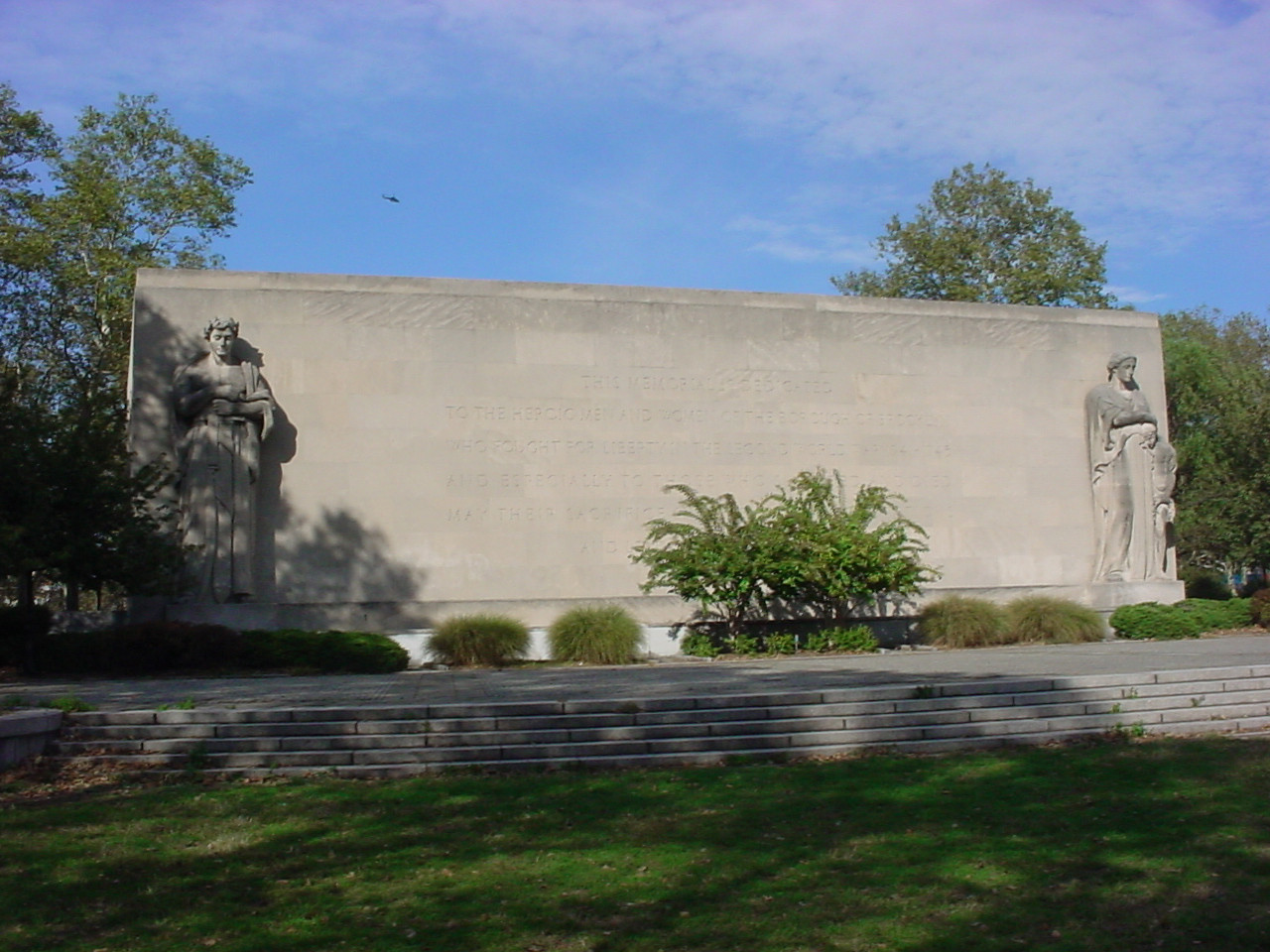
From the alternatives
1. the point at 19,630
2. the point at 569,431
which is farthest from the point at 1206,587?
the point at 19,630

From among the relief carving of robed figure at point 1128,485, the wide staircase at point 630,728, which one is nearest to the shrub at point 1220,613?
Answer: the relief carving of robed figure at point 1128,485

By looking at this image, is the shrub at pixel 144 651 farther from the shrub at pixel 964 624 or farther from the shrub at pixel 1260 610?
the shrub at pixel 1260 610

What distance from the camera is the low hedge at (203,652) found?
60.4 feet

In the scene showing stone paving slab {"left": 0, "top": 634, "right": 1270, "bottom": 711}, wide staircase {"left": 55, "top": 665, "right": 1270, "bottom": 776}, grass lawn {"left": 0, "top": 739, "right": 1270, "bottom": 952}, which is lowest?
grass lawn {"left": 0, "top": 739, "right": 1270, "bottom": 952}

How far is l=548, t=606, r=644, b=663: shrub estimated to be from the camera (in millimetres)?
20438

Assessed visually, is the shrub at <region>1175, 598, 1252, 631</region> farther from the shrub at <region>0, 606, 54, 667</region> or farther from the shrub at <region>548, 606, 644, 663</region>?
the shrub at <region>0, 606, 54, 667</region>

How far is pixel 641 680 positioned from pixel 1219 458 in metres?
22.2

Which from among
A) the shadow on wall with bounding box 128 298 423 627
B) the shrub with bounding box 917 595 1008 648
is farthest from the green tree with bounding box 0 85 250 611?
the shrub with bounding box 917 595 1008 648

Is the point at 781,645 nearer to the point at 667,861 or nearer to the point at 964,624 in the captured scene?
the point at 964,624

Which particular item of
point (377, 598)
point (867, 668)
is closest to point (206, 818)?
point (867, 668)

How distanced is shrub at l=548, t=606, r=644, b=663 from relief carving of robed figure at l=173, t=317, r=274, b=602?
16.9 feet

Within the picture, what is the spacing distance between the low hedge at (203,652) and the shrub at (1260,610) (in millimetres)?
17241

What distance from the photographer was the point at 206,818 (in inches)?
387

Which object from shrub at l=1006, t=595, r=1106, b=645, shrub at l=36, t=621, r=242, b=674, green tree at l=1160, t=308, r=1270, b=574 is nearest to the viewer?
shrub at l=36, t=621, r=242, b=674
